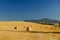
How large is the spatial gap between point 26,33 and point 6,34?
1785 millimetres

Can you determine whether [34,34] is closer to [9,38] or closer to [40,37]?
[40,37]

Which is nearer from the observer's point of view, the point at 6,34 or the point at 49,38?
the point at 49,38

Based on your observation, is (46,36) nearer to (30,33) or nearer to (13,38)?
(30,33)

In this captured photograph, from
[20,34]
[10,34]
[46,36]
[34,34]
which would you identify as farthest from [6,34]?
[46,36]

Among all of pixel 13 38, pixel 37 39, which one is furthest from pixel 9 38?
pixel 37 39

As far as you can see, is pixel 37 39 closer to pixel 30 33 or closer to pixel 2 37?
pixel 30 33

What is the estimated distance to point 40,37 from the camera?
552 inches

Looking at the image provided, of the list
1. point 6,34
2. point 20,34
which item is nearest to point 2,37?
point 6,34

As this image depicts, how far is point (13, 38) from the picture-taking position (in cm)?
1420

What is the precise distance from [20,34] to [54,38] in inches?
113

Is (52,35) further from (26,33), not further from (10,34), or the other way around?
(10,34)

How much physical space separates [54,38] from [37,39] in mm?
1383

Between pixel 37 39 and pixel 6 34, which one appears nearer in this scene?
pixel 37 39

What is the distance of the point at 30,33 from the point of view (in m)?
14.5
